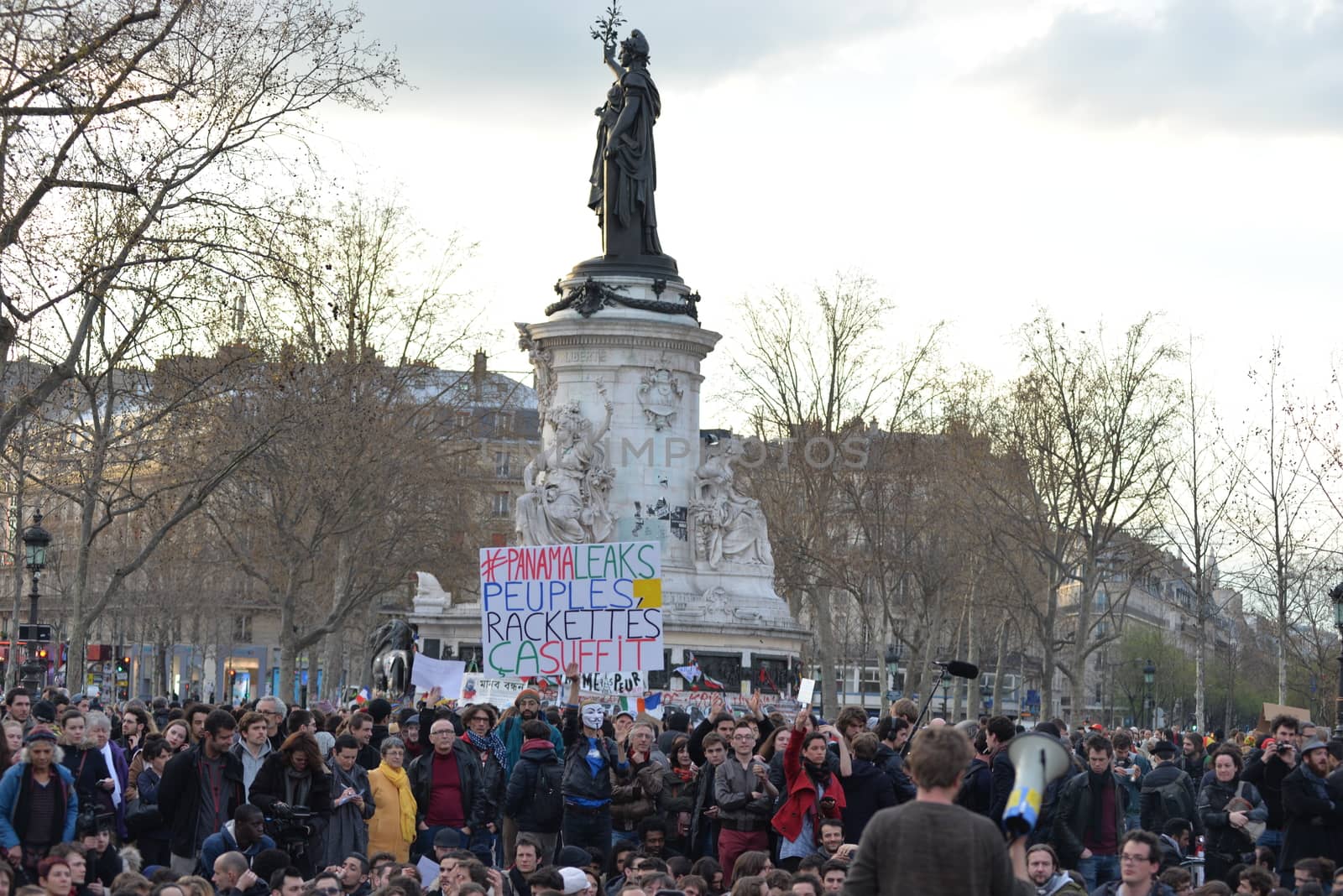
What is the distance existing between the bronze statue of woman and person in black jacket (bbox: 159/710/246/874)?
23543 mm

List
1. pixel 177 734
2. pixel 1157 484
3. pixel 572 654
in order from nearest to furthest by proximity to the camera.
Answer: pixel 177 734 → pixel 572 654 → pixel 1157 484

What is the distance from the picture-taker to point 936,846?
7.12 metres

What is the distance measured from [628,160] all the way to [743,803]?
24080mm

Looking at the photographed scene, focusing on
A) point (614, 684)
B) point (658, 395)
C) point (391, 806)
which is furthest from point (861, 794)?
point (658, 395)

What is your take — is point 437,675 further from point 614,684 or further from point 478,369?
point 478,369

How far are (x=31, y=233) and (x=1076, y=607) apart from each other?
2806 inches

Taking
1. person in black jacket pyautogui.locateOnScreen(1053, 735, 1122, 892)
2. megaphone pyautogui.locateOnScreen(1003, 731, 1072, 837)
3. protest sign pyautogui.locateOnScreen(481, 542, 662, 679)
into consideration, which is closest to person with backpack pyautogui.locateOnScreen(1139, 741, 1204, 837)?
person in black jacket pyautogui.locateOnScreen(1053, 735, 1122, 892)

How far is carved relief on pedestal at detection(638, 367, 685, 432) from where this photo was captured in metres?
35.9

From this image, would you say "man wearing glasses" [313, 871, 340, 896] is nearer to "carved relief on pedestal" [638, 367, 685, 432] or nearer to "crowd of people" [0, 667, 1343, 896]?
"crowd of people" [0, 667, 1343, 896]

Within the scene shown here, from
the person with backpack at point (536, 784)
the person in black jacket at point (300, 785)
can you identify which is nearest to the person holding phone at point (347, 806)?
the person in black jacket at point (300, 785)

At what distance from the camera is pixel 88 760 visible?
13.8 meters

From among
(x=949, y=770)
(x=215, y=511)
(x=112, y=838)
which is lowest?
(x=112, y=838)

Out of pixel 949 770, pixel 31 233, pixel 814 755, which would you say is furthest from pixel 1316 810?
pixel 31 233

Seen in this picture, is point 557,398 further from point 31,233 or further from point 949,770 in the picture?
point 949,770
